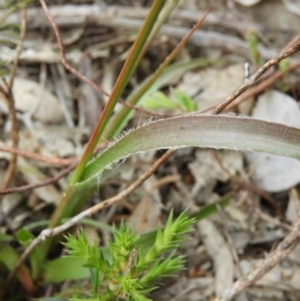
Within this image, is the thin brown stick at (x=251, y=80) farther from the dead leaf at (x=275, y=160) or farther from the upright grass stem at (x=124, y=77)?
the dead leaf at (x=275, y=160)

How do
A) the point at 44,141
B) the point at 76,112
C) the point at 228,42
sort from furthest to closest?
the point at 228,42
the point at 76,112
the point at 44,141

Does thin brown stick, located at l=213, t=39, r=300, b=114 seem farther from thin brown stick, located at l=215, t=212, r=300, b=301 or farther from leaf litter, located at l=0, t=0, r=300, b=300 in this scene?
leaf litter, located at l=0, t=0, r=300, b=300

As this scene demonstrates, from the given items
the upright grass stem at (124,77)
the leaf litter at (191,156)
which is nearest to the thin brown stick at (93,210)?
the upright grass stem at (124,77)

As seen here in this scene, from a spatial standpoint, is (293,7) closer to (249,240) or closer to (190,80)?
(190,80)

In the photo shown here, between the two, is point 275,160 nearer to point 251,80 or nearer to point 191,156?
point 191,156

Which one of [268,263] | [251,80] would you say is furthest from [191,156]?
[251,80]

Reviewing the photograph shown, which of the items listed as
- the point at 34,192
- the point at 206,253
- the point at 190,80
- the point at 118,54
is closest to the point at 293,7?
the point at 190,80

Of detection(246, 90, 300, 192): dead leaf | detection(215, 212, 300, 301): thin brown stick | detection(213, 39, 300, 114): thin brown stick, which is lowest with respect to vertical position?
detection(215, 212, 300, 301): thin brown stick

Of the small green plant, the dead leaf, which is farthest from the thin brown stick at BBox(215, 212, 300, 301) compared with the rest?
the dead leaf

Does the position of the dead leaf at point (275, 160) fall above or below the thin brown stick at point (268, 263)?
above
